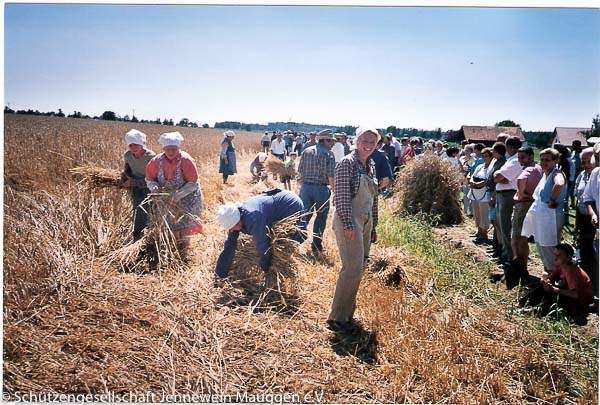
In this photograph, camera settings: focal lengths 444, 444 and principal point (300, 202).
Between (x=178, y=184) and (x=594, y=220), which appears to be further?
(x=178, y=184)

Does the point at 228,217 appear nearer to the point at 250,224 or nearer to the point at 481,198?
the point at 250,224

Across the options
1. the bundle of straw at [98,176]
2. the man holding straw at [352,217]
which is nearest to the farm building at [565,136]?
the man holding straw at [352,217]

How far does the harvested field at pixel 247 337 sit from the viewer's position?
9.20 ft

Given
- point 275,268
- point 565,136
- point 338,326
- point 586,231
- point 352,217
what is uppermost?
point 565,136

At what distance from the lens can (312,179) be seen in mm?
5320

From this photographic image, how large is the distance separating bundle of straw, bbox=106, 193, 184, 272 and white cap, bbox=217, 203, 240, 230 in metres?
0.73

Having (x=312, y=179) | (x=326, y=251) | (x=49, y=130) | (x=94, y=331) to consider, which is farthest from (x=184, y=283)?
(x=49, y=130)

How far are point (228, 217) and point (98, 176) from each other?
1.80m

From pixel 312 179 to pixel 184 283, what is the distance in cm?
217

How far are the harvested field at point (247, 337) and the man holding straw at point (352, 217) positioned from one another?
0.66 feet

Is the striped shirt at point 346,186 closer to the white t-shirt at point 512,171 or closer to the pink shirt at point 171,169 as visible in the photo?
the pink shirt at point 171,169

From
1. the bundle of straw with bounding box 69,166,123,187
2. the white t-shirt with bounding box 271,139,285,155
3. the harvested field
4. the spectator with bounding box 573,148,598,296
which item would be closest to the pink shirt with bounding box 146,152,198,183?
the bundle of straw with bounding box 69,166,123,187

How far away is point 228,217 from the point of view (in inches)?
139

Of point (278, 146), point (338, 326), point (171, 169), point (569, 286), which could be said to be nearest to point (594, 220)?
point (569, 286)
